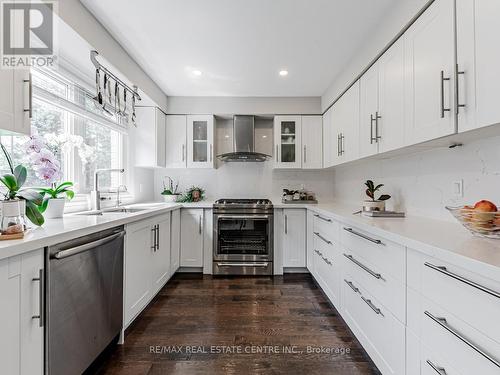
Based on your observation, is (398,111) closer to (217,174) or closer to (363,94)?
(363,94)

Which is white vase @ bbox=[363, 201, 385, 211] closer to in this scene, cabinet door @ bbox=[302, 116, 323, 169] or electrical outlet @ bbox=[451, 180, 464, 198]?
electrical outlet @ bbox=[451, 180, 464, 198]

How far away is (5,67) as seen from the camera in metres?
1.21

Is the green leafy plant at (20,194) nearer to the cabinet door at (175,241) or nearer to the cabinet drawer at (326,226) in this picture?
the cabinet door at (175,241)

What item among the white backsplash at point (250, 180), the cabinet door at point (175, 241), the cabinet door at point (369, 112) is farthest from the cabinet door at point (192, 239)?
the cabinet door at point (369, 112)

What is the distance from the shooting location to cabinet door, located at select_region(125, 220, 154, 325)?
193 centimetres

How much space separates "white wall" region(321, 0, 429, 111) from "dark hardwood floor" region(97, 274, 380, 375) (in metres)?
2.22

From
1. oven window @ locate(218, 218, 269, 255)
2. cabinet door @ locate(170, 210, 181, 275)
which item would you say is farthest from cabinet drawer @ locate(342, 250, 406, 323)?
cabinet door @ locate(170, 210, 181, 275)

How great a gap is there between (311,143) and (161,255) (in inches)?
95.4

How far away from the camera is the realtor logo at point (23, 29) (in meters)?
1.24

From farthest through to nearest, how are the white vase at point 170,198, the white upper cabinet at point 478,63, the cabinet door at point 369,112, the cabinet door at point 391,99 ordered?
the white vase at point 170,198, the cabinet door at point 369,112, the cabinet door at point 391,99, the white upper cabinet at point 478,63

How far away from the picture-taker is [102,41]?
2.01 meters

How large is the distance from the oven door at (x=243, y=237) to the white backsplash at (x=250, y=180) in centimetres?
72

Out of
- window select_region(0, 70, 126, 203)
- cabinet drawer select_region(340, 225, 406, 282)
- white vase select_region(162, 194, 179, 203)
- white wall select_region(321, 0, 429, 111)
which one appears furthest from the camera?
white vase select_region(162, 194, 179, 203)

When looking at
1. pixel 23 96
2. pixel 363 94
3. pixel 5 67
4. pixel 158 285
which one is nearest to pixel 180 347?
pixel 158 285
